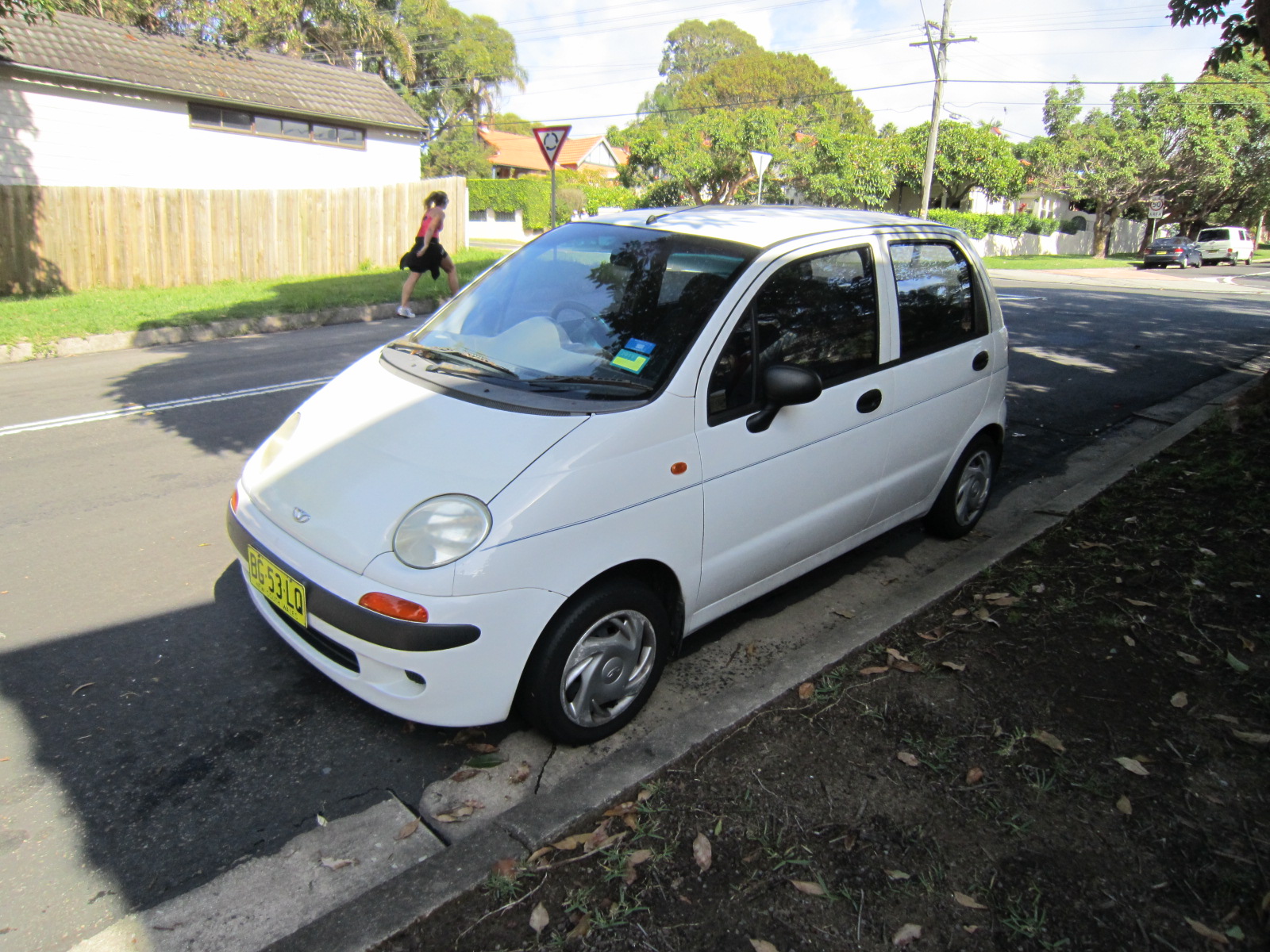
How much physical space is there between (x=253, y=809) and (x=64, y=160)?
2030 cm

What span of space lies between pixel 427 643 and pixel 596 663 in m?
0.64

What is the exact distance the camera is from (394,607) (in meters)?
2.76

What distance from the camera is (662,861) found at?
265cm

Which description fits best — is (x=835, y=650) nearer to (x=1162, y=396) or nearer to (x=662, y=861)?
(x=662, y=861)

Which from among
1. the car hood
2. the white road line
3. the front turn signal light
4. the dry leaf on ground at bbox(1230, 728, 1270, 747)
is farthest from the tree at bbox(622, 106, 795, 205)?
the front turn signal light

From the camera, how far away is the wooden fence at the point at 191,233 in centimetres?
1374

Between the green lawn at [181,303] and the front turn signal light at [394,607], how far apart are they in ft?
Result: 29.4

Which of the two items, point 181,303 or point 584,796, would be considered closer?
point 584,796

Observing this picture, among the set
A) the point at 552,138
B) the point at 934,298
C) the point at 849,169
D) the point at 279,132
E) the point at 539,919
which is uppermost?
the point at 849,169

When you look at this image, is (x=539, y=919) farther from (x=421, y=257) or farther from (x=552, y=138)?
(x=552, y=138)

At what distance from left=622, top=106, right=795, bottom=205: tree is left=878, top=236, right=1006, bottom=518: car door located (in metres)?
38.1

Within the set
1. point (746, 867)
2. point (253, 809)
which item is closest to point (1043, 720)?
point (746, 867)

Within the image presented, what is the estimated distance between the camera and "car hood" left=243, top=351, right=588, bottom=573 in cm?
290

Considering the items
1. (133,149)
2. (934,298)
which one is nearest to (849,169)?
(133,149)
